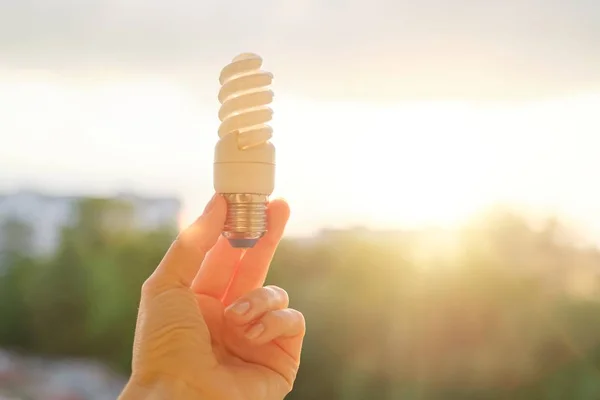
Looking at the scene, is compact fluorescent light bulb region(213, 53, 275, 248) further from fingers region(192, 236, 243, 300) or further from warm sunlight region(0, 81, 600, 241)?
warm sunlight region(0, 81, 600, 241)

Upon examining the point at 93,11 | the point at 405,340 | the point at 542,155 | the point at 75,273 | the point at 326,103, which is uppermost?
the point at 93,11

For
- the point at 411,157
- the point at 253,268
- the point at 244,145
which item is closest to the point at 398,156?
the point at 411,157

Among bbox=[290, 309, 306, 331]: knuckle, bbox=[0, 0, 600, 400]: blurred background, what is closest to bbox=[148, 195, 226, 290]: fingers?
bbox=[290, 309, 306, 331]: knuckle

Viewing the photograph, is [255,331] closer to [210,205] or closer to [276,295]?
[276,295]

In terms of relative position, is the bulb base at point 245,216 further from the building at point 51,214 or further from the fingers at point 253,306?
the building at point 51,214

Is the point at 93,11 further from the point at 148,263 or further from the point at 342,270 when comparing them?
the point at 342,270

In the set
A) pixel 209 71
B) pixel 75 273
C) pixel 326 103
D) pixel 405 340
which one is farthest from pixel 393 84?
pixel 75 273
